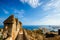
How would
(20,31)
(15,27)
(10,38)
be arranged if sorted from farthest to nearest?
1. (20,31)
2. (15,27)
3. (10,38)

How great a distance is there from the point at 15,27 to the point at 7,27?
107 centimetres

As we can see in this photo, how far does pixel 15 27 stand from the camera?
42.1 feet

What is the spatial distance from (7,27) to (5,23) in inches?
19.2

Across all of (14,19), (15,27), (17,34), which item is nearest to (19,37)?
(17,34)

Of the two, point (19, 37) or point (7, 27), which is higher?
point (7, 27)

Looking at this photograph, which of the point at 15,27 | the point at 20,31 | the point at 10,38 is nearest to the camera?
the point at 10,38

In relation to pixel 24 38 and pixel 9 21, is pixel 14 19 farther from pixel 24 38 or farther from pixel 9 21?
pixel 24 38

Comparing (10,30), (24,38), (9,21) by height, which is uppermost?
(9,21)

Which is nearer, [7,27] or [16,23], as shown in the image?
[7,27]

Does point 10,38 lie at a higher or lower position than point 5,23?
lower

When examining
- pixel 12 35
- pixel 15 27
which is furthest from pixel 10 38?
pixel 15 27

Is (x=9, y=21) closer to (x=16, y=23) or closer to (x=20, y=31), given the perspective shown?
(x=16, y=23)

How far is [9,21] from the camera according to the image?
12148mm

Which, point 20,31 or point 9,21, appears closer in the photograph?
point 9,21
